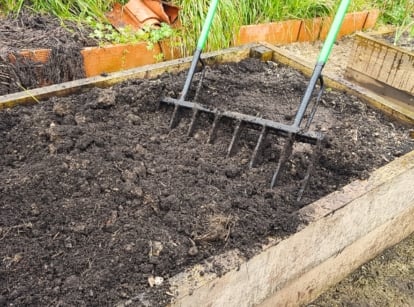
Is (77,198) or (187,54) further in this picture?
(187,54)

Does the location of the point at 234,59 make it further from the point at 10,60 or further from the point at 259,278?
the point at 259,278

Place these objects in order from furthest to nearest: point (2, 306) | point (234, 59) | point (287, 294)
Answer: point (234, 59)
point (287, 294)
point (2, 306)

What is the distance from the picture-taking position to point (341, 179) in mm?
2453

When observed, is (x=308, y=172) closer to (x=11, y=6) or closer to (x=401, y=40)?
(x=401, y=40)

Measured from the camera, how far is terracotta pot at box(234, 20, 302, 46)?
4.62 m

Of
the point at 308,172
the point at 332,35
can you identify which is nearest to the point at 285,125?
the point at 308,172

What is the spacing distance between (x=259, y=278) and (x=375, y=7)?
5511 mm

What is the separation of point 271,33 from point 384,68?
1449 mm

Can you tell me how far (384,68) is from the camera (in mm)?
3951

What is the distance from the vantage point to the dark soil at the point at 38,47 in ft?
10.8

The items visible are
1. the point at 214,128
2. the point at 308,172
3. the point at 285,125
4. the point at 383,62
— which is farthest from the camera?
the point at 383,62

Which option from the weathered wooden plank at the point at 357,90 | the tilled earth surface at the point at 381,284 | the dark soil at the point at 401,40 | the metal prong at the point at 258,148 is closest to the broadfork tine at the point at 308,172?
the metal prong at the point at 258,148

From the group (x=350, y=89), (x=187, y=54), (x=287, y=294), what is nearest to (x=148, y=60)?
(x=187, y=54)

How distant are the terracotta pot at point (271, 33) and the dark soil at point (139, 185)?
62.8 inches
